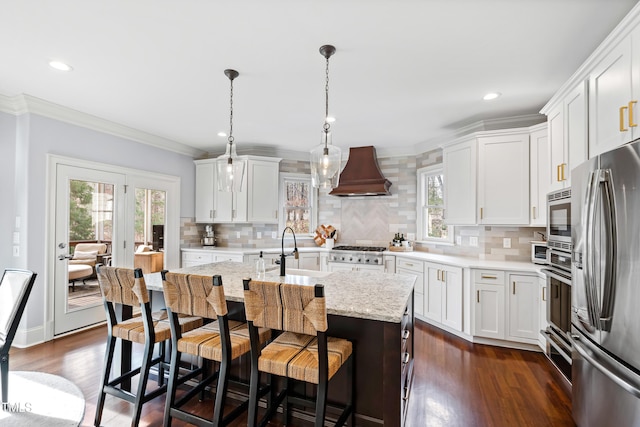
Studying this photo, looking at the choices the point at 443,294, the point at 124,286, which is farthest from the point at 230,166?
the point at 443,294

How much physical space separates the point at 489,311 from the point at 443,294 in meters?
0.56

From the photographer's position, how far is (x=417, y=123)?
12.9 ft

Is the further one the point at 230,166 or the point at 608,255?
the point at 230,166

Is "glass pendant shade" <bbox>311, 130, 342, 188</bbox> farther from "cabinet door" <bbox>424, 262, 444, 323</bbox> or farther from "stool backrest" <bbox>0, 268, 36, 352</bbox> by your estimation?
"cabinet door" <bbox>424, 262, 444, 323</bbox>

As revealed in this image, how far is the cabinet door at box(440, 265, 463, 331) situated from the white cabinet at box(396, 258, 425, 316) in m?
0.35

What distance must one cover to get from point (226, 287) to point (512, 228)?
3381mm

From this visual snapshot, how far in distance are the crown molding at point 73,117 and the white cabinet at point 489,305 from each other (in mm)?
4574

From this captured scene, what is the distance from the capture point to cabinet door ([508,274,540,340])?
3127 mm

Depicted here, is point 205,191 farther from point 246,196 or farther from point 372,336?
point 372,336

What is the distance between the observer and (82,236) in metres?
3.70

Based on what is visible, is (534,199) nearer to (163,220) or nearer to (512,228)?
(512,228)

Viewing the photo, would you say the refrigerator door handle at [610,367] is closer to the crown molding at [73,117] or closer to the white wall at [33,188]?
the white wall at [33,188]

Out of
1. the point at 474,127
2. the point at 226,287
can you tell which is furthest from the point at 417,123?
the point at 226,287

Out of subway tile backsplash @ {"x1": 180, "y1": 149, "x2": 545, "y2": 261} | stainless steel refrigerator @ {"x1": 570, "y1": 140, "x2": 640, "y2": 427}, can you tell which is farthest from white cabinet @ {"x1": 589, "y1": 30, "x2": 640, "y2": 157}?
subway tile backsplash @ {"x1": 180, "y1": 149, "x2": 545, "y2": 261}
